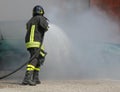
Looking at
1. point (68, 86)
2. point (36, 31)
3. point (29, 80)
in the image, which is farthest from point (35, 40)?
point (68, 86)

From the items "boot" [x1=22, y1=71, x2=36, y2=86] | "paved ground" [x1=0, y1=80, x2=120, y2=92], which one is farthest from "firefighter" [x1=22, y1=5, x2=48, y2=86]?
"paved ground" [x1=0, y1=80, x2=120, y2=92]

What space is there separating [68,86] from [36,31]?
1.21 meters

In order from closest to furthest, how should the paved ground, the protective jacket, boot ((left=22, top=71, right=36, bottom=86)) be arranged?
the paved ground, boot ((left=22, top=71, right=36, bottom=86)), the protective jacket

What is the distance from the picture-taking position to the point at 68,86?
26.9 feet

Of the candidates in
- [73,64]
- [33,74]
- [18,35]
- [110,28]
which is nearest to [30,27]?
[33,74]

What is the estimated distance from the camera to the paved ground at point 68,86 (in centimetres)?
772

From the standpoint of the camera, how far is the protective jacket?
838cm

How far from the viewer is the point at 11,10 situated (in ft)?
45.8

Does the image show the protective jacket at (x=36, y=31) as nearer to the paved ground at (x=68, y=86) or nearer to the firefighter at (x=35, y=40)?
the firefighter at (x=35, y=40)

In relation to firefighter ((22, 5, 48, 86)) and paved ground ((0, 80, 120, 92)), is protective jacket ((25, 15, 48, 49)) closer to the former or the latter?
firefighter ((22, 5, 48, 86))

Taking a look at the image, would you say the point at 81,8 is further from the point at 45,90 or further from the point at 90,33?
the point at 45,90

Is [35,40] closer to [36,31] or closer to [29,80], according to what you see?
[36,31]

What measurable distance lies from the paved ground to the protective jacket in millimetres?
791

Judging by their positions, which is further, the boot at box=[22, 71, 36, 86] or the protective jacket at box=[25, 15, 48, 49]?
the protective jacket at box=[25, 15, 48, 49]
